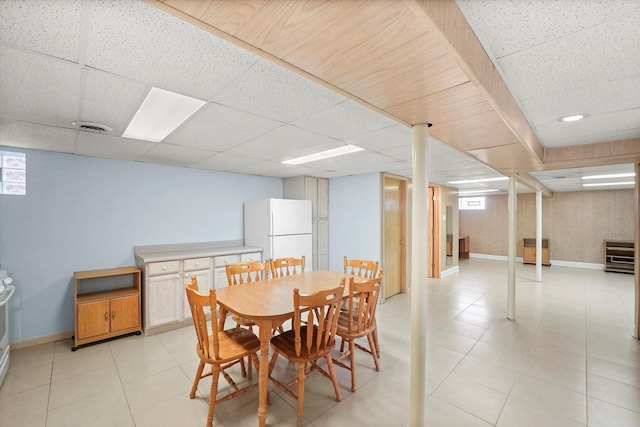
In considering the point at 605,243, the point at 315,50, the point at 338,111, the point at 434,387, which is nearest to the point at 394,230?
the point at 434,387

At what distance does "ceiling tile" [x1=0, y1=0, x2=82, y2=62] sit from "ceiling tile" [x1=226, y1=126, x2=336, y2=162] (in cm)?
148

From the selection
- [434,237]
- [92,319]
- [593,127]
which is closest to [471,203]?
[434,237]

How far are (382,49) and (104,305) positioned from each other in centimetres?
405

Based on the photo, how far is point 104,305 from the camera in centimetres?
327

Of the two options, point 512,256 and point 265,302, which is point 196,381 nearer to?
point 265,302

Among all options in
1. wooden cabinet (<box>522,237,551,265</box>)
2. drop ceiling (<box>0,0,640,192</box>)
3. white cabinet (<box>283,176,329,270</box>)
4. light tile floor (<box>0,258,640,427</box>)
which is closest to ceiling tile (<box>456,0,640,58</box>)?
drop ceiling (<box>0,0,640,192</box>)

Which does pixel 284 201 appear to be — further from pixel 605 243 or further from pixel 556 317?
pixel 605 243

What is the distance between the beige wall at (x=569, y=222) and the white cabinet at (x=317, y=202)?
7.20 m

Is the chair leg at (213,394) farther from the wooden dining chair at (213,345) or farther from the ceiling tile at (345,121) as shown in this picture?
the ceiling tile at (345,121)

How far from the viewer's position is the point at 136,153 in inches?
134

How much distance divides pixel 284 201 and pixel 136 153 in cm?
219

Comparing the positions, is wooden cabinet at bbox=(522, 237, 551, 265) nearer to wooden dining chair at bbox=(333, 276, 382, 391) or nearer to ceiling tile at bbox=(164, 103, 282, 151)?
wooden dining chair at bbox=(333, 276, 382, 391)

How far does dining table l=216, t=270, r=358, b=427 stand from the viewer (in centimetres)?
196

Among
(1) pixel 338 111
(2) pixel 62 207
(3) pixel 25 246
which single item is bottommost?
(3) pixel 25 246
